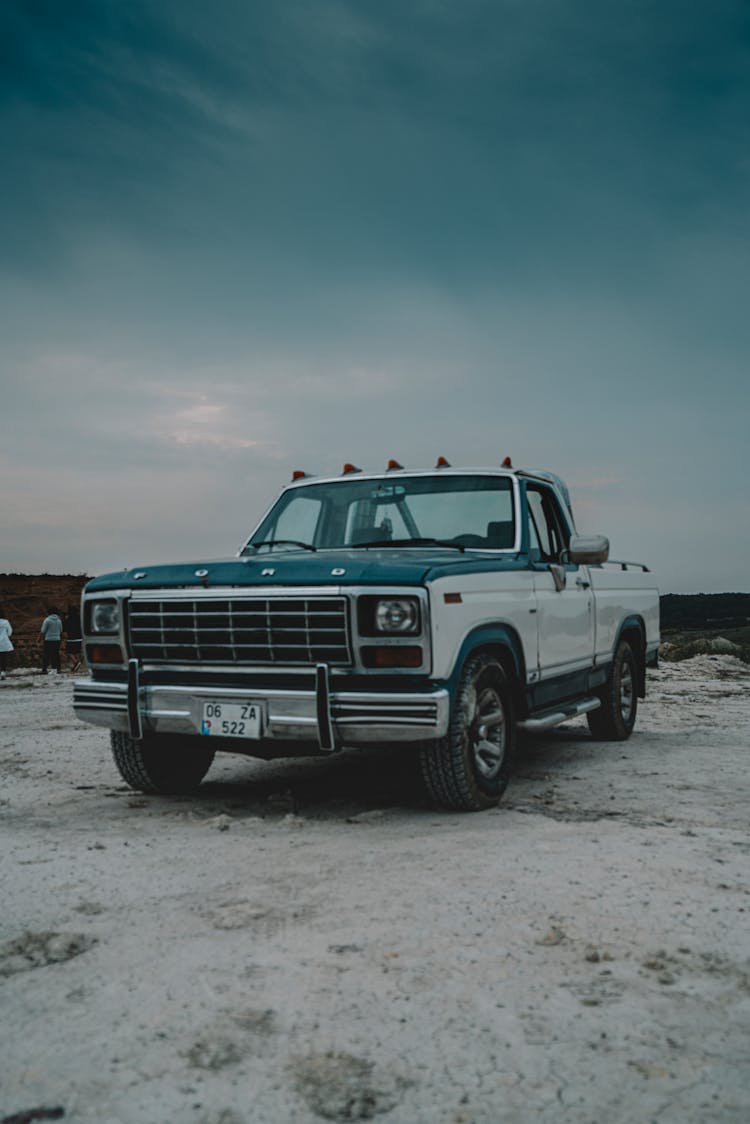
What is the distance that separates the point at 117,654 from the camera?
5.96 metres

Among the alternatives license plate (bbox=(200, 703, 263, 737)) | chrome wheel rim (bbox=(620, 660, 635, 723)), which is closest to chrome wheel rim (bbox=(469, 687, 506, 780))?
license plate (bbox=(200, 703, 263, 737))

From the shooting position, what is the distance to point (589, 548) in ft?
21.5

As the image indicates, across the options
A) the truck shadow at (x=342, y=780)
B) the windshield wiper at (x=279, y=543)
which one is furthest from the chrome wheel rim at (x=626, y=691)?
the windshield wiper at (x=279, y=543)

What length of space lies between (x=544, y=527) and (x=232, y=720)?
3010mm

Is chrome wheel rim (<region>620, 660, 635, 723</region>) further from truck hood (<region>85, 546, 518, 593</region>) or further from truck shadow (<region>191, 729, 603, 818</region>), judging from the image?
truck hood (<region>85, 546, 518, 593</region>)

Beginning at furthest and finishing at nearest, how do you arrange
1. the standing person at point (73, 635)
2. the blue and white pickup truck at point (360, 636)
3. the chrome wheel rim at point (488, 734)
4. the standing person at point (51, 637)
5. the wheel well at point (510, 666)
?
1. the standing person at point (73, 635)
2. the standing person at point (51, 637)
3. the wheel well at point (510, 666)
4. the chrome wheel rim at point (488, 734)
5. the blue and white pickup truck at point (360, 636)

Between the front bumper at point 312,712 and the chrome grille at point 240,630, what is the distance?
0.15m

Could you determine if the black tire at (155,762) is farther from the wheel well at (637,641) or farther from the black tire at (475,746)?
the wheel well at (637,641)

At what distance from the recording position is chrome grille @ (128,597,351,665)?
5.25 metres

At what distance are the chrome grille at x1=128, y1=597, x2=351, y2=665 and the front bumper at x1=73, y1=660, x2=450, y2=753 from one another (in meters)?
0.15

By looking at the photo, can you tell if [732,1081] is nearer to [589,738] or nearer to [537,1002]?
[537,1002]

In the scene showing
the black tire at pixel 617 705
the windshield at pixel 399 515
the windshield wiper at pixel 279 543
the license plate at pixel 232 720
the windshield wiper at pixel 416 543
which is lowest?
the black tire at pixel 617 705

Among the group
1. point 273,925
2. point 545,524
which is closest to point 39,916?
point 273,925

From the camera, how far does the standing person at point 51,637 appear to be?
1827 centimetres
